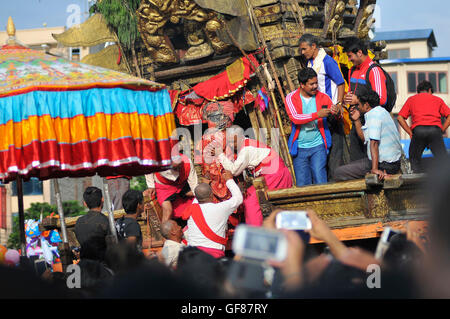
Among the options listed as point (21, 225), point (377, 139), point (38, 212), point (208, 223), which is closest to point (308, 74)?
point (377, 139)

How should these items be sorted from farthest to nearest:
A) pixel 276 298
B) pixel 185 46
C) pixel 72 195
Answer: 1. pixel 72 195
2. pixel 185 46
3. pixel 276 298

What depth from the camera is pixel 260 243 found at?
7.33 ft

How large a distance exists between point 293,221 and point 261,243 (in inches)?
22.1

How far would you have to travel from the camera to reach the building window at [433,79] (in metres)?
45.5

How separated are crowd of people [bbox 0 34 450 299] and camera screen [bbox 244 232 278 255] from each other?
3.6 inches

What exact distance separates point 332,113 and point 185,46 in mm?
4102

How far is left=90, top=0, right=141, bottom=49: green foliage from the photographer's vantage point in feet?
36.0

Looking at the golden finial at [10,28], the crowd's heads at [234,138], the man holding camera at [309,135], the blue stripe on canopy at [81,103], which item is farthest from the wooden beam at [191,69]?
the blue stripe on canopy at [81,103]

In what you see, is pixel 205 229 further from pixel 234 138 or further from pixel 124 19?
pixel 124 19

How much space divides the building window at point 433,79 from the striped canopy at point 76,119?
4172cm

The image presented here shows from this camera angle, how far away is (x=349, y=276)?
2.63 meters

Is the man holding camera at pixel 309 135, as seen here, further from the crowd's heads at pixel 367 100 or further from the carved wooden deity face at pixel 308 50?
the crowd's heads at pixel 367 100

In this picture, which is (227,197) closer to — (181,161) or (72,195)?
(181,161)
